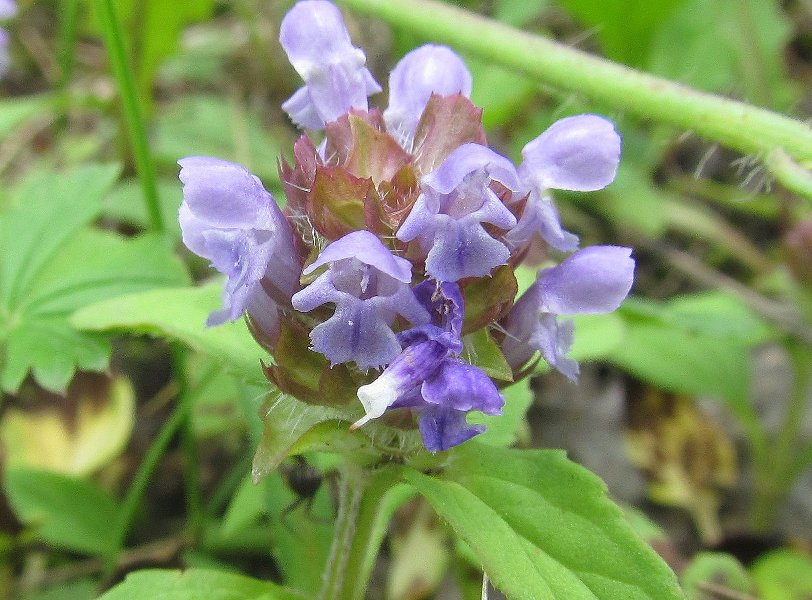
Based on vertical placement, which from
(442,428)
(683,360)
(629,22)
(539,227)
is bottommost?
(683,360)

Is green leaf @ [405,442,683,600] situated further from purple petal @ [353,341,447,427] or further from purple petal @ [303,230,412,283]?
purple petal @ [303,230,412,283]

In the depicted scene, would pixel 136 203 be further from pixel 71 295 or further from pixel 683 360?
pixel 683 360

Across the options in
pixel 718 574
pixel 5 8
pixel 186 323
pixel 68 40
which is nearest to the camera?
pixel 186 323

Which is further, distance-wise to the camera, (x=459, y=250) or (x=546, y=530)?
(x=546, y=530)

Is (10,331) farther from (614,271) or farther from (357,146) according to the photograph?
(614,271)

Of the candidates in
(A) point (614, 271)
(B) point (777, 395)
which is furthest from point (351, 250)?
(B) point (777, 395)

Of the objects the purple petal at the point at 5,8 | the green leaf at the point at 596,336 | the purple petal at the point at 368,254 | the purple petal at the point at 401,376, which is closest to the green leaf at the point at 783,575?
the green leaf at the point at 596,336

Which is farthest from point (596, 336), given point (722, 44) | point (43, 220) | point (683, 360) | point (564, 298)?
point (722, 44)
